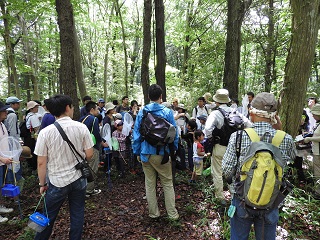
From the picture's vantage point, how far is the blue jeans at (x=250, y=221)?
217 centimetres

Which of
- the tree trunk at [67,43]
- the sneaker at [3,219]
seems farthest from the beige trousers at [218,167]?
the sneaker at [3,219]

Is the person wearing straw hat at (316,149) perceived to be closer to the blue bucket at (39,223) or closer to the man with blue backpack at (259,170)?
the man with blue backpack at (259,170)

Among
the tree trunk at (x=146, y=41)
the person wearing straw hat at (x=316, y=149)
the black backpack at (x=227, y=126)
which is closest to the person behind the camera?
the black backpack at (x=227, y=126)

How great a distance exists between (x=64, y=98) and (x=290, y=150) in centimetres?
267

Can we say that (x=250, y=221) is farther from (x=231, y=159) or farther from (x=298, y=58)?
(x=298, y=58)

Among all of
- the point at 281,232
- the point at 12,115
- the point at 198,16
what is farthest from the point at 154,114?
the point at 198,16

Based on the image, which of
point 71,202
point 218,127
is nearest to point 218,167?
point 218,127

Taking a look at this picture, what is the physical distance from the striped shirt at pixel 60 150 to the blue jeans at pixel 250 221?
6.46ft

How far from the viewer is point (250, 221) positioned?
2.26 meters

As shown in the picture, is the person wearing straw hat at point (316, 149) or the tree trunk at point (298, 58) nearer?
the tree trunk at point (298, 58)

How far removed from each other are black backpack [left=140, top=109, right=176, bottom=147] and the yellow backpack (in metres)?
1.68

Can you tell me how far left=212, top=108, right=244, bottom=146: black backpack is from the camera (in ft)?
13.0

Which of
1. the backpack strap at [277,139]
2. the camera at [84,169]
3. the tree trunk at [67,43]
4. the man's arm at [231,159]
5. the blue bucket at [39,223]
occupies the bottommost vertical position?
the blue bucket at [39,223]

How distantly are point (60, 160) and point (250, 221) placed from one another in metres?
2.29
